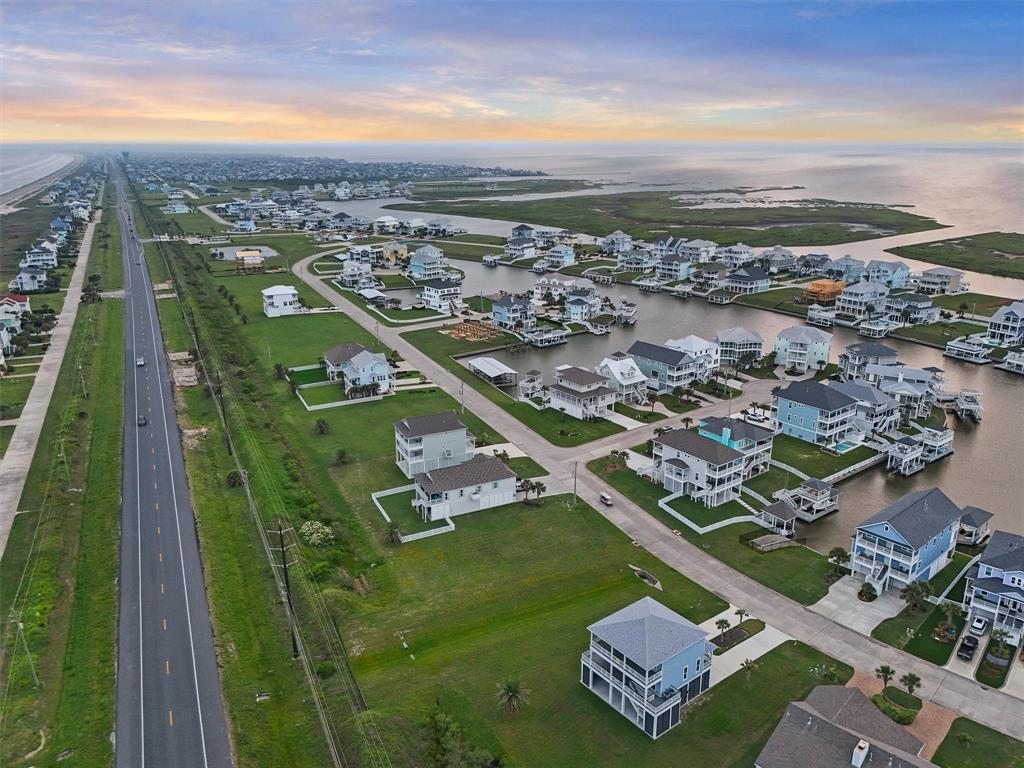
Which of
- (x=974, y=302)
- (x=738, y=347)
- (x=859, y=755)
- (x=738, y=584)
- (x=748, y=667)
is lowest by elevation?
(x=738, y=584)

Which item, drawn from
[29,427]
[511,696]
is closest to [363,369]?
[29,427]

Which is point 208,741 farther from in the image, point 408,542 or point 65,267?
point 65,267

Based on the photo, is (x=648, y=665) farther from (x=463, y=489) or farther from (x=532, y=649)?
(x=463, y=489)

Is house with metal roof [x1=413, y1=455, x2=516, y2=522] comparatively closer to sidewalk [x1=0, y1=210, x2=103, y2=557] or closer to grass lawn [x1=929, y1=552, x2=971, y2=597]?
sidewalk [x1=0, y1=210, x2=103, y2=557]

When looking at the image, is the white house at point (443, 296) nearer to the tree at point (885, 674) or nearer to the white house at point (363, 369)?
the white house at point (363, 369)

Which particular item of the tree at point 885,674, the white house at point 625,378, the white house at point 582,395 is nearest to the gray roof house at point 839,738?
the tree at point 885,674

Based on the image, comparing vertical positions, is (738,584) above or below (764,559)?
below

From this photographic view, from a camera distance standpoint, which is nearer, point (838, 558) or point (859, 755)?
point (859, 755)
